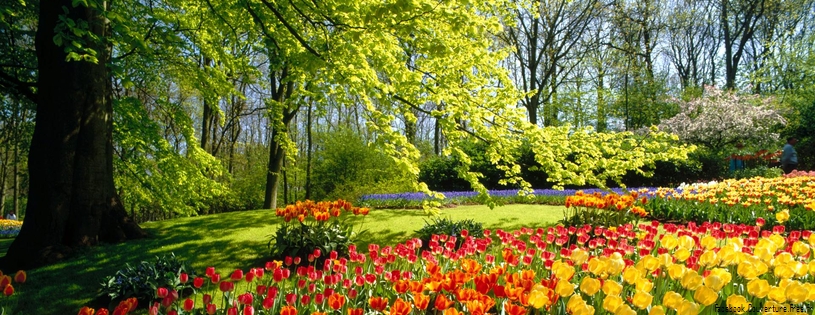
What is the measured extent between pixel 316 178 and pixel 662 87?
24.3 metres

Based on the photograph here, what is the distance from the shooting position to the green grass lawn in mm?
5059

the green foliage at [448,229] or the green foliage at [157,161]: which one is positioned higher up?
the green foliage at [157,161]

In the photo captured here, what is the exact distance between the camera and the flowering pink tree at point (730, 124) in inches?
804

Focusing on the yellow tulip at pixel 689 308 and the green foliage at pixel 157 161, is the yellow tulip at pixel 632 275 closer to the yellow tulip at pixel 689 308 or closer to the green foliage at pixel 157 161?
the yellow tulip at pixel 689 308

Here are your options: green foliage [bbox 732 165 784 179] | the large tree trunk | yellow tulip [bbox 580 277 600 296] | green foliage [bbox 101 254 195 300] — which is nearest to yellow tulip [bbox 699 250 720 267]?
yellow tulip [bbox 580 277 600 296]

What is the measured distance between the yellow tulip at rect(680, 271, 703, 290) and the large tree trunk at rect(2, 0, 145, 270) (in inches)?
268

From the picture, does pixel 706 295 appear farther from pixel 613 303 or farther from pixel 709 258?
pixel 709 258

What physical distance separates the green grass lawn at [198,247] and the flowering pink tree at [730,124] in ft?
48.5

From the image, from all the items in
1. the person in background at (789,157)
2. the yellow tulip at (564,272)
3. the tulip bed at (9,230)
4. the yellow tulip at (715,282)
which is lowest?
the tulip bed at (9,230)

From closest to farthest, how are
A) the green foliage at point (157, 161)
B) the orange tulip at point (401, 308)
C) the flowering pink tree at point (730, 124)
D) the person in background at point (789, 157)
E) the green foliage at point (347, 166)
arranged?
the orange tulip at point (401, 308) → the green foliage at point (157, 161) → the person in background at point (789, 157) → the green foliage at point (347, 166) → the flowering pink tree at point (730, 124)

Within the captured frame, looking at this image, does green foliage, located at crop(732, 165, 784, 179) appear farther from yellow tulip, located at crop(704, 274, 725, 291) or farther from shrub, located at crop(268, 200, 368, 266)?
yellow tulip, located at crop(704, 274, 725, 291)

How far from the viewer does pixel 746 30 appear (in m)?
27.2

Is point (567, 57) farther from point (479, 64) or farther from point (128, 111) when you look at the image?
point (128, 111)

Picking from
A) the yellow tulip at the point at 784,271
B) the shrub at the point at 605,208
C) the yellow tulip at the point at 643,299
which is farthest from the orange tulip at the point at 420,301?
the shrub at the point at 605,208
